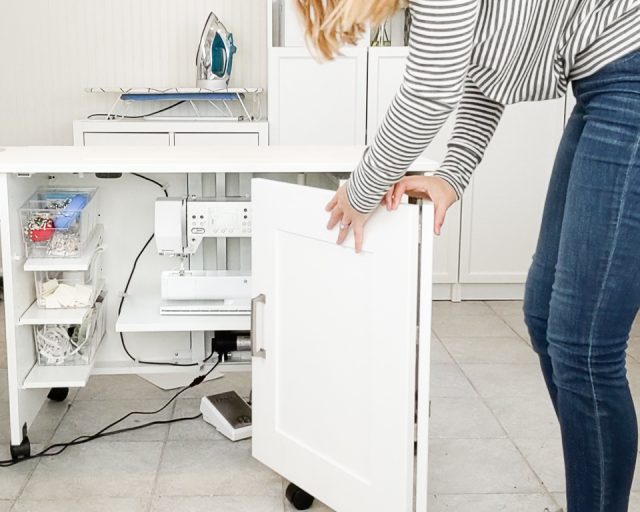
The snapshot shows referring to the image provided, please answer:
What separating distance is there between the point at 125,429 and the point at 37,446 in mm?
227

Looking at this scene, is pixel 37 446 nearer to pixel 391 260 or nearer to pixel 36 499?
pixel 36 499

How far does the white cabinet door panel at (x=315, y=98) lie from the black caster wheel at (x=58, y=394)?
1590 mm

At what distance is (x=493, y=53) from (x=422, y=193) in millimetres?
321

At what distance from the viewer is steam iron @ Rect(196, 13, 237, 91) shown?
3871mm

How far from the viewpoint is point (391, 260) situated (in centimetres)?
144

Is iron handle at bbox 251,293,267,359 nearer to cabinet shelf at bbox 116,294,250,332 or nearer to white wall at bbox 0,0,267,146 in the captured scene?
cabinet shelf at bbox 116,294,250,332

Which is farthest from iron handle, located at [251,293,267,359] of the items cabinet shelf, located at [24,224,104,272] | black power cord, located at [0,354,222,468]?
black power cord, located at [0,354,222,468]

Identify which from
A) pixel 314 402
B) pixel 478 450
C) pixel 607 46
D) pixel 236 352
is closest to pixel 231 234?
pixel 236 352

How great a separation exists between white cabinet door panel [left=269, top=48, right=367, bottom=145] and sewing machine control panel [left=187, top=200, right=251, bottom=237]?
1.49 m

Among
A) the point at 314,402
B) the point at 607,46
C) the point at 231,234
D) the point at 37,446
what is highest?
the point at 607,46

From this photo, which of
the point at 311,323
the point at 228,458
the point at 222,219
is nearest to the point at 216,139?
the point at 222,219

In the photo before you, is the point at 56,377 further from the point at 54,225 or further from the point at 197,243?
the point at 197,243

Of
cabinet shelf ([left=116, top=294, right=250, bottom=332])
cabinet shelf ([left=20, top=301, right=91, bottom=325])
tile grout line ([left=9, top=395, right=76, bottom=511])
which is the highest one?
cabinet shelf ([left=20, top=301, right=91, bottom=325])

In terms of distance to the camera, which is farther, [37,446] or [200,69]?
[200,69]
